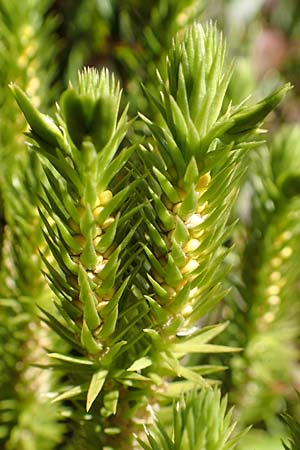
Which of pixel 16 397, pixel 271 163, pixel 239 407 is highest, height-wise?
pixel 271 163

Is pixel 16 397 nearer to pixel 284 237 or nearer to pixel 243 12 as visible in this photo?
pixel 284 237

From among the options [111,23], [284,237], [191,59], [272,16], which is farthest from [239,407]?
[272,16]

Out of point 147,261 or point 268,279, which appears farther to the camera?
point 268,279

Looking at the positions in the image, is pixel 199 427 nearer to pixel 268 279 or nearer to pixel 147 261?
pixel 147 261

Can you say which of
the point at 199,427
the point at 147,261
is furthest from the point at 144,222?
the point at 199,427

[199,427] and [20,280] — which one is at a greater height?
[20,280]
